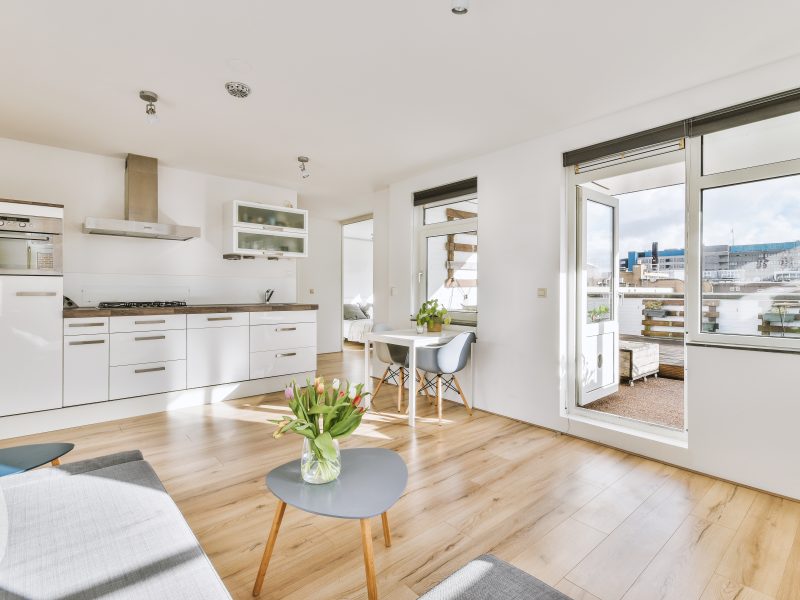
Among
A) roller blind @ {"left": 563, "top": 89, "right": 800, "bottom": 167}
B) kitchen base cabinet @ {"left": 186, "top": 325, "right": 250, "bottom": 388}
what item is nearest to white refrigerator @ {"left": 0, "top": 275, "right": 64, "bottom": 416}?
kitchen base cabinet @ {"left": 186, "top": 325, "right": 250, "bottom": 388}

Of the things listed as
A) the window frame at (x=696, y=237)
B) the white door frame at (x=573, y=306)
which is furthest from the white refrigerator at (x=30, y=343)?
the window frame at (x=696, y=237)

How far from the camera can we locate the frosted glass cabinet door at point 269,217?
4.57 meters

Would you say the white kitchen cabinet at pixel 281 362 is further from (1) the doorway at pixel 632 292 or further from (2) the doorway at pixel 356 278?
(2) the doorway at pixel 356 278

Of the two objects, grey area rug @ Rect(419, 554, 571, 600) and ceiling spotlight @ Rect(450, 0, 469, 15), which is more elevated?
ceiling spotlight @ Rect(450, 0, 469, 15)

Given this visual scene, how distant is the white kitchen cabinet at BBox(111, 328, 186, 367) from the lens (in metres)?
3.62

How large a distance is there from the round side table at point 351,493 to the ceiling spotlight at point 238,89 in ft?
7.67

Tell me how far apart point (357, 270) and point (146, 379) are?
6.05 metres

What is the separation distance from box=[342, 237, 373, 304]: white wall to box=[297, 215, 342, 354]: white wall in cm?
173

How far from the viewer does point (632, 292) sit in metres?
5.17

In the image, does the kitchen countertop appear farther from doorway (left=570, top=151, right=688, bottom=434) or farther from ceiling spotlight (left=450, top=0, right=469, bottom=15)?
ceiling spotlight (left=450, top=0, right=469, bottom=15)

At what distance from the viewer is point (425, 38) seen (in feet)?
7.12

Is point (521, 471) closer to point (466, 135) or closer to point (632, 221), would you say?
point (466, 135)

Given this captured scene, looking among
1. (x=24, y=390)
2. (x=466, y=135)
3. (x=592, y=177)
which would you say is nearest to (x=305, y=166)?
(x=466, y=135)

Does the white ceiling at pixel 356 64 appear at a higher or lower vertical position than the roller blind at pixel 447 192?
higher
